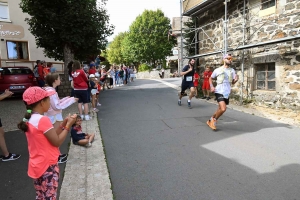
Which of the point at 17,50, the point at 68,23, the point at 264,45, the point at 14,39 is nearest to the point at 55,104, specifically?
the point at 264,45

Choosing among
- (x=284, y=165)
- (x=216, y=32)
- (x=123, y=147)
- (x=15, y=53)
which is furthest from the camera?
(x=15, y=53)

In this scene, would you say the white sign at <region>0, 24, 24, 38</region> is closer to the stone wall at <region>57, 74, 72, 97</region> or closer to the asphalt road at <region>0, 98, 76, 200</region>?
the stone wall at <region>57, 74, 72, 97</region>

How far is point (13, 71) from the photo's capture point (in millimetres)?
11539

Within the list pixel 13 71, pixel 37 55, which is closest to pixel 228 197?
pixel 13 71

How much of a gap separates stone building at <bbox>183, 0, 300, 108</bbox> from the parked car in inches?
347

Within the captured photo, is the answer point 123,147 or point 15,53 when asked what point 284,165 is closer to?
point 123,147

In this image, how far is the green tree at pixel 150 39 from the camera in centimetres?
4191

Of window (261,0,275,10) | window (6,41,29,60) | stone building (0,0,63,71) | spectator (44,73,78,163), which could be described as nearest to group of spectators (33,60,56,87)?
stone building (0,0,63,71)

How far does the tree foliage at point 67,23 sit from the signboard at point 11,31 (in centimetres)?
743

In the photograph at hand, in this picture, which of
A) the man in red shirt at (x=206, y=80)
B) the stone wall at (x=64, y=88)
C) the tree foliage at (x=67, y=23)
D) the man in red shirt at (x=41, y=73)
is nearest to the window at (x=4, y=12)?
the tree foliage at (x=67, y=23)

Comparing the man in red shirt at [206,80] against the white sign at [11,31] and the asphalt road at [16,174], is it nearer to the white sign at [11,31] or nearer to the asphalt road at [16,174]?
the asphalt road at [16,174]

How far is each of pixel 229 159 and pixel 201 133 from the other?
1484 mm

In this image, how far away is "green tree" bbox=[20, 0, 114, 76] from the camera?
35.8 feet

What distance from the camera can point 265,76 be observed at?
8680 millimetres
